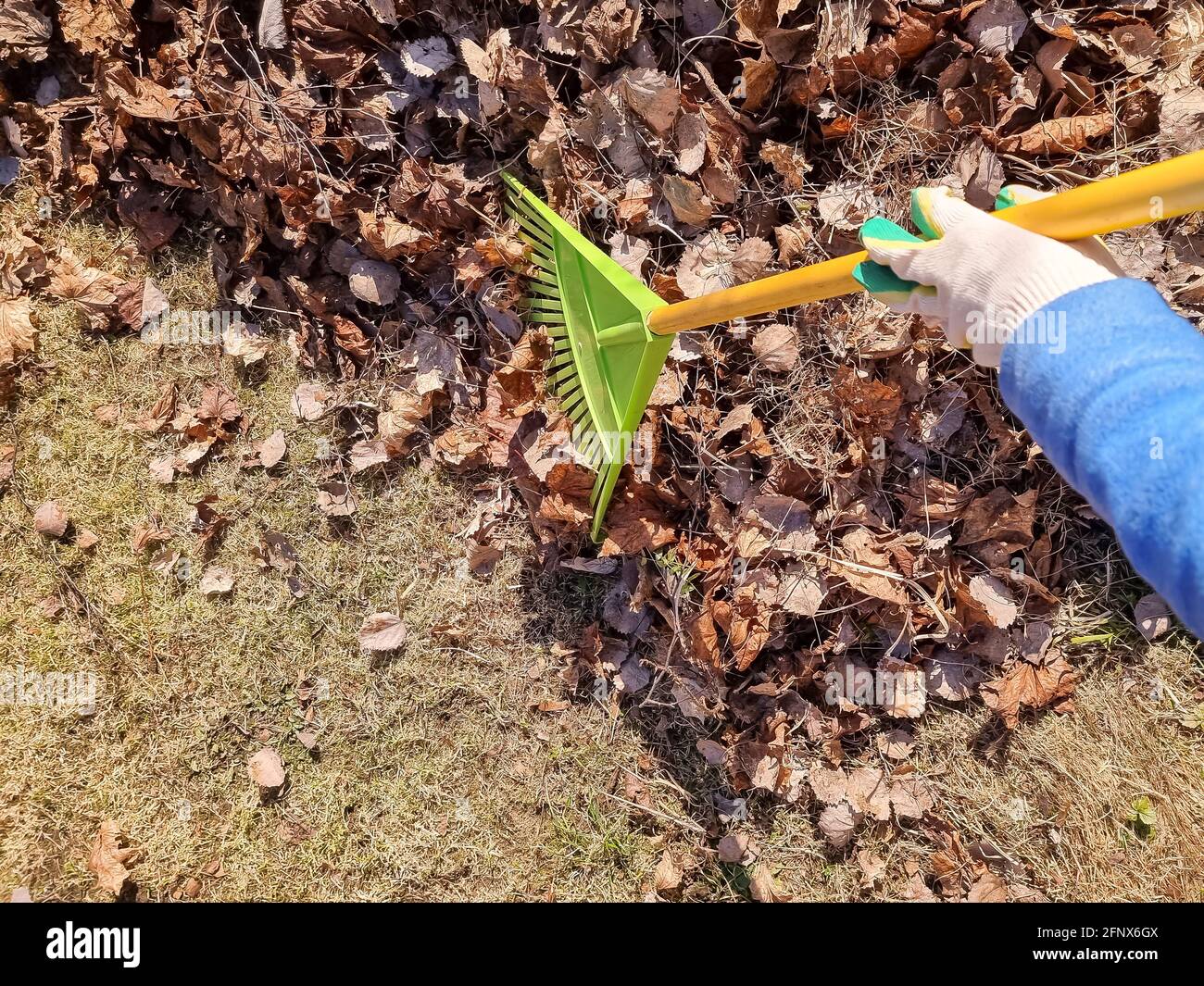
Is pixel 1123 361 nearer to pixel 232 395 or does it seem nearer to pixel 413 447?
pixel 413 447

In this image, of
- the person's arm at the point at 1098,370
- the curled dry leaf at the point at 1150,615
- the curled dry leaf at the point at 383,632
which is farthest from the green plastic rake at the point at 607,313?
the curled dry leaf at the point at 1150,615

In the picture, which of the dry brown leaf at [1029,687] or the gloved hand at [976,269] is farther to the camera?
the dry brown leaf at [1029,687]

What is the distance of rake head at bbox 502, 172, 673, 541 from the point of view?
220cm

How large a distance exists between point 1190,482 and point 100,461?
3274 mm

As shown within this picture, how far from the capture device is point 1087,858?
2.37 m

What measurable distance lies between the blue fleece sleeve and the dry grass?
1697 mm

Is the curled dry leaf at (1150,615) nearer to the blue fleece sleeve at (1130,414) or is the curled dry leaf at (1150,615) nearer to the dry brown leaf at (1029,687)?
the dry brown leaf at (1029,687)

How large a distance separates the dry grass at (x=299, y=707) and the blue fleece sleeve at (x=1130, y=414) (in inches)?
66.8

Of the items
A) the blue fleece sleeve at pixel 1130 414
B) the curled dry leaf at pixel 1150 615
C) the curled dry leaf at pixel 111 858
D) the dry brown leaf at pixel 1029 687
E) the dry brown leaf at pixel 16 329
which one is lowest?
the curled dry leaf at pixel 111 858

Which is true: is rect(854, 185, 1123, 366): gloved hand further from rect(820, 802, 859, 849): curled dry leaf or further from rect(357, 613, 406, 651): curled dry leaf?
rect(357, 613, 406, 651): curled dry leaf

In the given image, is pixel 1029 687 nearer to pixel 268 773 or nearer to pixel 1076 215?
pixel 1076 215

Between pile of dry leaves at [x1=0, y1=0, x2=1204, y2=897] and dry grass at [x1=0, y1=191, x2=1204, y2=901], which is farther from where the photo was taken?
dry grass at [x1=0, y1=191, x2=1204, y2=901]

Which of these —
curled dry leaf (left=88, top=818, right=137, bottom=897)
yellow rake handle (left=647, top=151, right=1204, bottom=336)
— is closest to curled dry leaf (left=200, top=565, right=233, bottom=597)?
curled dry leaf (left=88, top=818, right=137, bottom=897)

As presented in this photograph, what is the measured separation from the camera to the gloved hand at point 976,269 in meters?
1.28
